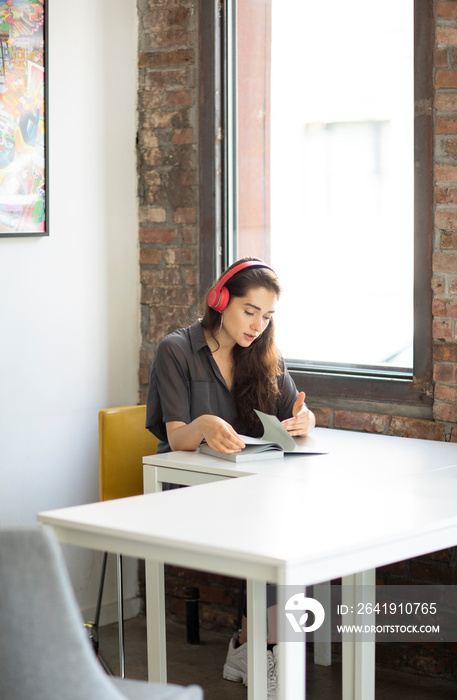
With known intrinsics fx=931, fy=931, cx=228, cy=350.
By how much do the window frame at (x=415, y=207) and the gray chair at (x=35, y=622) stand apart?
189cm

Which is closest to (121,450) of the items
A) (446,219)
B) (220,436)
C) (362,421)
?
(220,436)

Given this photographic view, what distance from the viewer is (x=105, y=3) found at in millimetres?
3488

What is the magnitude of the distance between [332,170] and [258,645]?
1719 millimetres

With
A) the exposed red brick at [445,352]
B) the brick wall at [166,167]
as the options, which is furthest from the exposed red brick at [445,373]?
the brick wall at [166,167]

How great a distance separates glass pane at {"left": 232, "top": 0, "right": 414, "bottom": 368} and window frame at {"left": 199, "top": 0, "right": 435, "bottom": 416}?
0.07m

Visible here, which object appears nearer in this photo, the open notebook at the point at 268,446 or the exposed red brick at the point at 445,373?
the open notebook at the point at 268,446

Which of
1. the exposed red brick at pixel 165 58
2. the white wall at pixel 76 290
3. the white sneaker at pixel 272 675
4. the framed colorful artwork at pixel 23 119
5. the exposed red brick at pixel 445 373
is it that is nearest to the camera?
the white sneaker at pixel 272 675

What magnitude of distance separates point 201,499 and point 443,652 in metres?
1.36

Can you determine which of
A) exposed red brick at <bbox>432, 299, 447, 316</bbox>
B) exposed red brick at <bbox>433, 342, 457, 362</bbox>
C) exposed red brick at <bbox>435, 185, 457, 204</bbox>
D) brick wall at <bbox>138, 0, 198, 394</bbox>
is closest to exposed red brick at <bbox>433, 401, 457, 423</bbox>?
exposed red brick at <bbox>433, 342, 457, 362</bbox>

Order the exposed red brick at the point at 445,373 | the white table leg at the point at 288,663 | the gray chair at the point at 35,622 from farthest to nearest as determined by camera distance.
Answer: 1. the exposed red brick at the point at 445,373
2. the white table leg at the point at 288,663
3. the gray chair at the point at 35,622

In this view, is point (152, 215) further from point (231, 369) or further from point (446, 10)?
point (446, 10)

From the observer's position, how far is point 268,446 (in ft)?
8.38

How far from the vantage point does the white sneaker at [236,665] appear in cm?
302

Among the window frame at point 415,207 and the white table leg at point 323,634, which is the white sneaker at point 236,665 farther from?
the window frame at point 415,207
